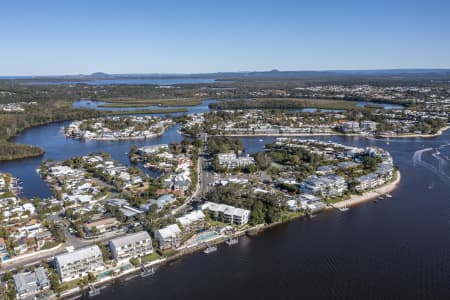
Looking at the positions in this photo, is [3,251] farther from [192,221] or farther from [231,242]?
[231,242]

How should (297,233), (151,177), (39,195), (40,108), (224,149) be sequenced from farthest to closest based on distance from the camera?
(40,108)
(224,149)
(151,177)
(39,195)
(297,233)

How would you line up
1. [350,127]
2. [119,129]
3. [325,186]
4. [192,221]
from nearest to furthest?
[192,221] → [325,186] → [350,127] → [119,129]

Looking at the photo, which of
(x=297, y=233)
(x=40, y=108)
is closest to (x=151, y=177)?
(x=297, y=233)

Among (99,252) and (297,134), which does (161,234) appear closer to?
(99,252)

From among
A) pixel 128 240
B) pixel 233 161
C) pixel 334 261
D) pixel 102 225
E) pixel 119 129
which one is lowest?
pixel 334 261

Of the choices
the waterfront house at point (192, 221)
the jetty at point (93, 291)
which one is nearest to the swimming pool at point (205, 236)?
the waterfront house at point (192, 221)

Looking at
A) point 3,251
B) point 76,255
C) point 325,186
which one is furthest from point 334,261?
point 3,251

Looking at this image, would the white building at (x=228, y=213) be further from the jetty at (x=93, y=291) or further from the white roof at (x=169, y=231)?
the jetty at (x=93, y=291)

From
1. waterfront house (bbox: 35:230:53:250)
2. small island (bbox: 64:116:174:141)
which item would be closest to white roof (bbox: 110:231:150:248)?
waterfront house (bbox: 35:230:53:250)
